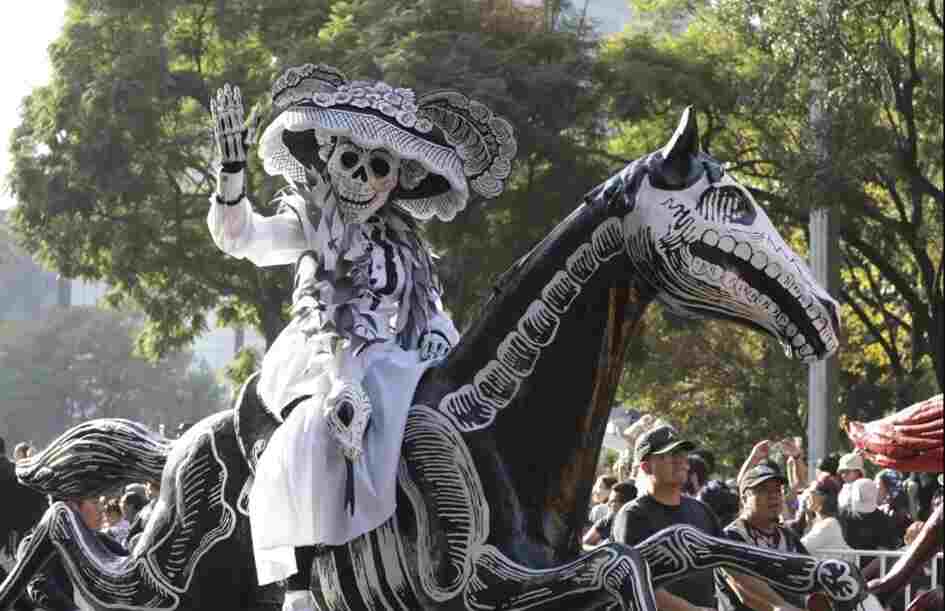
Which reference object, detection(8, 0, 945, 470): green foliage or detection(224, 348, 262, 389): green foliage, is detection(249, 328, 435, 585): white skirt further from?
detection(224, 348, 262, 389): green foliage

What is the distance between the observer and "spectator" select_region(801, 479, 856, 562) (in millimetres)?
10859

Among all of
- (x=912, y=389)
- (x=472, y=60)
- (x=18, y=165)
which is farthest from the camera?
(x=18, y=165)

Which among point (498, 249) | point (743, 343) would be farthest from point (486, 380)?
point (743, 343)

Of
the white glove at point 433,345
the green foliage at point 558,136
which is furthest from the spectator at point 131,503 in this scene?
the green foliage at point 558,136

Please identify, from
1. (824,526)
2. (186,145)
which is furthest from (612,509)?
(186,145)

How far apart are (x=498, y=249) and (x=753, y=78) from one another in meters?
4.38

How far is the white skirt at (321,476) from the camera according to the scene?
6625mm

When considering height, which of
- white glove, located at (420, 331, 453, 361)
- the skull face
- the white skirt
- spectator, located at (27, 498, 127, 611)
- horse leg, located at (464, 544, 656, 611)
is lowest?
horse leg, located at (464, 544, 656, 611)

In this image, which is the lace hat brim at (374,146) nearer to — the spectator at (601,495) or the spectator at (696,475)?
the spectator at (696,475)

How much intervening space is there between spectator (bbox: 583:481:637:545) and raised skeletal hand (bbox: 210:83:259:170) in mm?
3738

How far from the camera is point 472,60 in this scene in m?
25.4

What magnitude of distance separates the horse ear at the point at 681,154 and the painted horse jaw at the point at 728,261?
5 centimetres

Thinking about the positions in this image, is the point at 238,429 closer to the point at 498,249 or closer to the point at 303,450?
the point at 303,450

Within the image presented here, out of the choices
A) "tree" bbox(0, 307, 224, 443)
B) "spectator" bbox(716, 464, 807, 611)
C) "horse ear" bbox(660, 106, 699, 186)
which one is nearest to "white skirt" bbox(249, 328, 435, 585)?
"horse ear" bbox(660, 106, 699, 186)
